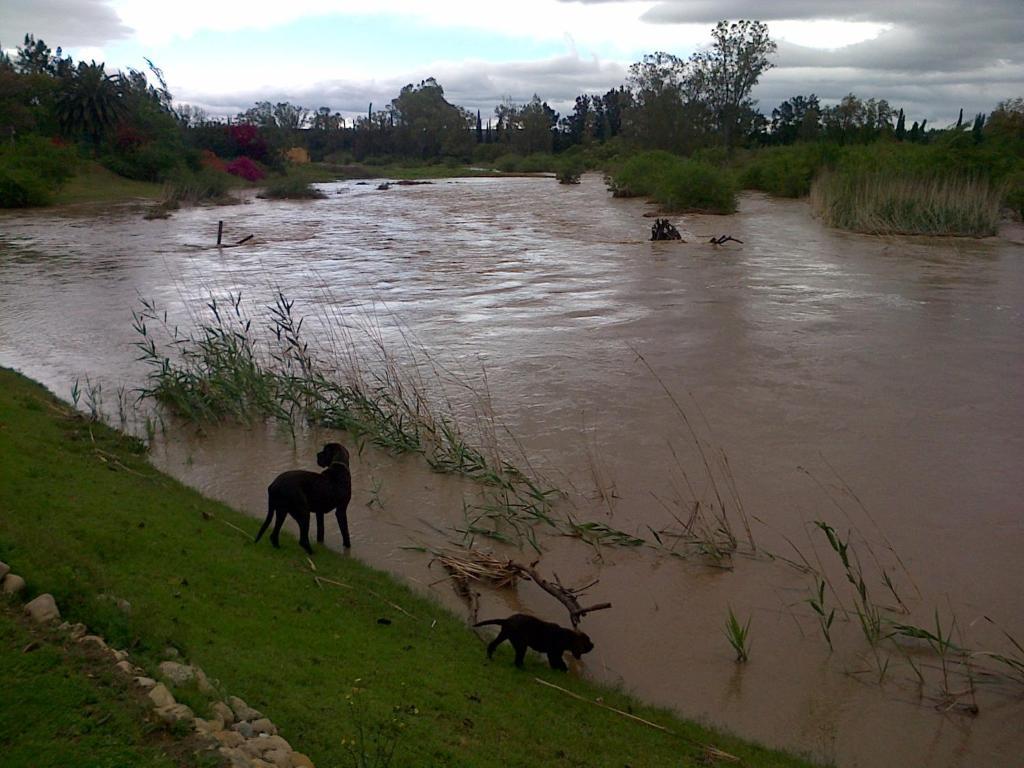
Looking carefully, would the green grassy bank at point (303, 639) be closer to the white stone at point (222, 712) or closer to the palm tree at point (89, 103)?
the white stone at point (222, 712)

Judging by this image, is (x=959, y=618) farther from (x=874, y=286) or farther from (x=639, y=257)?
(x=639, y=257)

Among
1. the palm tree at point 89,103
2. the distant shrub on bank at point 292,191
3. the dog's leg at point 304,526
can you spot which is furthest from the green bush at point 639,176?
the dog's leg at point 304,526

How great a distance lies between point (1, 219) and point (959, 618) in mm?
33962

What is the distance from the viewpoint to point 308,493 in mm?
5836

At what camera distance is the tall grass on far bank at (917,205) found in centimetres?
2364

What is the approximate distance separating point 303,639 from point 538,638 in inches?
50.5

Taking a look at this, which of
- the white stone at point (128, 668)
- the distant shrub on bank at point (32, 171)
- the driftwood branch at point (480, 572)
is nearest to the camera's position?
the white stone at point (128, 668)

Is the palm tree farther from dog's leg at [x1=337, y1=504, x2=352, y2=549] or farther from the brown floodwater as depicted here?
dog's leg at [x1=337, y1=504, x2=352, y2=549]

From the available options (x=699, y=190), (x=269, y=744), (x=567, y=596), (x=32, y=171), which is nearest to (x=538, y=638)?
(x=567, y=596)

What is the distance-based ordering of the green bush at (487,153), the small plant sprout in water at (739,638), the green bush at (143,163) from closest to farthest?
the small plant sprout in water at (739,638) < the green bush at (143,163) < the green bush at (487,153)

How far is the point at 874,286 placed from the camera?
57.1ft

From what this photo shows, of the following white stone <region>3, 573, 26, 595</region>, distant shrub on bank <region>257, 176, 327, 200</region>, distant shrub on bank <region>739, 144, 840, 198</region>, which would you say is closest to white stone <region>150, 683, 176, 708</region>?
white stone <region>3, 573, 26, 595</region>

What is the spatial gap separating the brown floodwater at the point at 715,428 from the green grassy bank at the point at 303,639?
2.53 ft

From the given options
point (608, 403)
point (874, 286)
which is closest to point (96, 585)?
point (608, 403)
